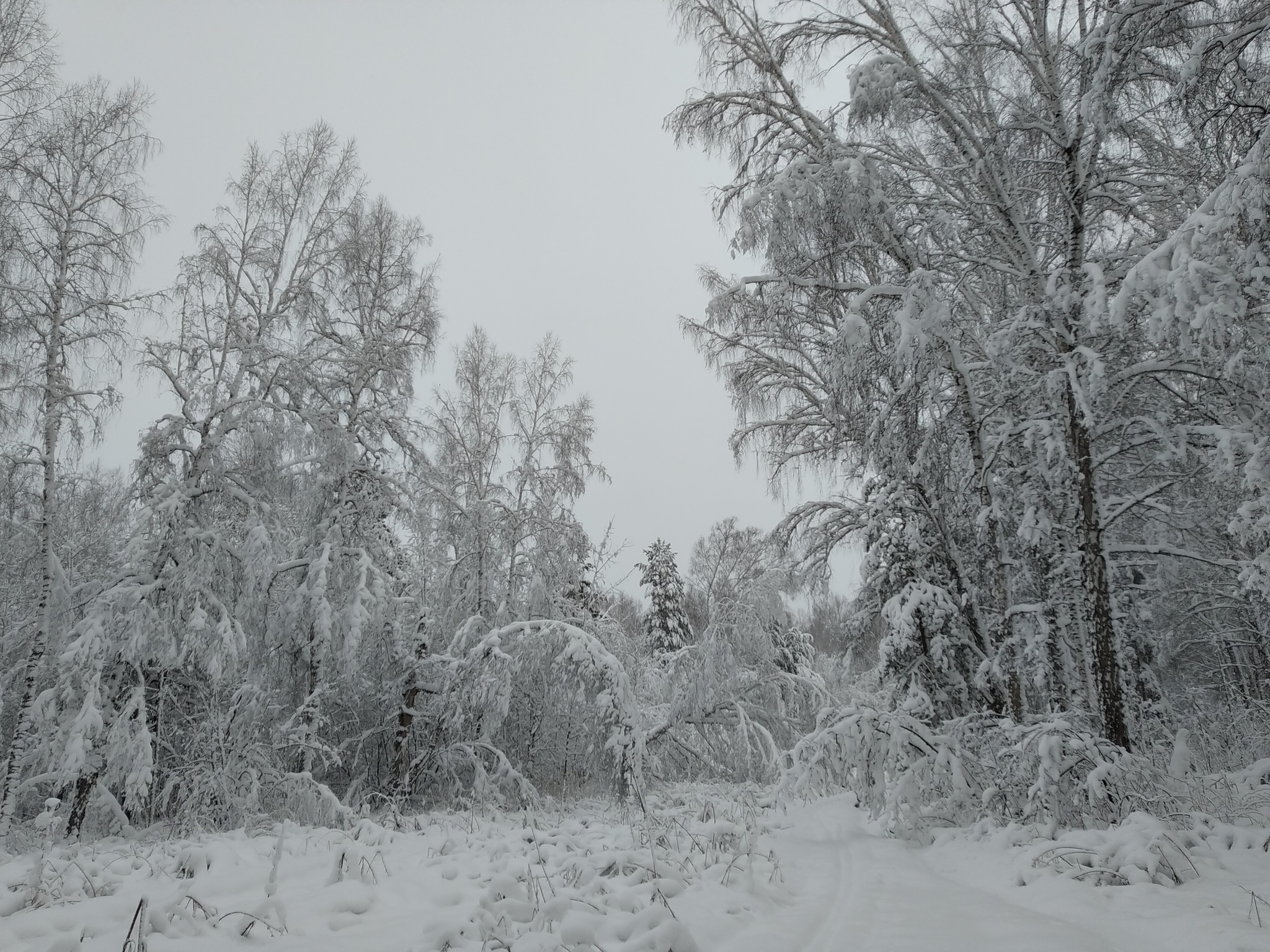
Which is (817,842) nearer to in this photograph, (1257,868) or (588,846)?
(588,846)

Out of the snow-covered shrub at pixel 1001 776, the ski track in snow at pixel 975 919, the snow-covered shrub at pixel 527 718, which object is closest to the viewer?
the ski track in snow at pixel 975 919

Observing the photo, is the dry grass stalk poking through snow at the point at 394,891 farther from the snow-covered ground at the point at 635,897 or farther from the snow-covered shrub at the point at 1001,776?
the snow-covered shrub at the point at 1001,776

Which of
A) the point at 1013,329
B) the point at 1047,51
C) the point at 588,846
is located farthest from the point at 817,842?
the point at 1047,51

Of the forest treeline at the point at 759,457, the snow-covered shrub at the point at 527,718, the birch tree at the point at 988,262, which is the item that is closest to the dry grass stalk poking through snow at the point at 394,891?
the forest treeline at the point at 759,457

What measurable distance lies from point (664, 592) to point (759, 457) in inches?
768

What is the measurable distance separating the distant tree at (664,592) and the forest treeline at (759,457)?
15.9 m

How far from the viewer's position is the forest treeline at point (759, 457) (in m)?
5.70

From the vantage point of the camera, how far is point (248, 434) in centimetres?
846

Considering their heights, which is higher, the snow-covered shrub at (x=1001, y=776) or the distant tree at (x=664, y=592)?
the distant tree at (x=664, y=592)

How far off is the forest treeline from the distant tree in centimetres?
1593

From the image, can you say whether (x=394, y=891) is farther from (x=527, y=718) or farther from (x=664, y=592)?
(x=664, y=592)

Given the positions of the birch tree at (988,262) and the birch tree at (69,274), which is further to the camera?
the birch tree at (69,274)

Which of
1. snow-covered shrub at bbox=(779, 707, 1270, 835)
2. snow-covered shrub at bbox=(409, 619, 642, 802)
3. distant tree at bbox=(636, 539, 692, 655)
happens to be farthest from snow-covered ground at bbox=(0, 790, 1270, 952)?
distant tree at bbox=(636, 539, 692, 655)

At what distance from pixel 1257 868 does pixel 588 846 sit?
4.29m
